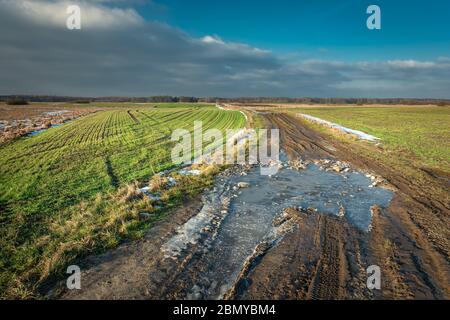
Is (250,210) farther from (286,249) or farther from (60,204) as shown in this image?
(60,204)

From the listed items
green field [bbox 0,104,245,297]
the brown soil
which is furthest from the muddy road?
green field [bbox 0,104,245,297]

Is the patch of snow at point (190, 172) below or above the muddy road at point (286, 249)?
above

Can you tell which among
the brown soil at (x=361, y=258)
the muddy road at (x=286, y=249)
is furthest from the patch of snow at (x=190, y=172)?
the brown soil at (x=361, y=258)

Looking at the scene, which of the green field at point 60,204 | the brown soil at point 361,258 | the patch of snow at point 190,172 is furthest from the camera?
the patch of snow at point 190,172

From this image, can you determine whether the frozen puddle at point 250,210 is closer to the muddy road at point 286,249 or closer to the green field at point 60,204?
the muddy road at point 286,249

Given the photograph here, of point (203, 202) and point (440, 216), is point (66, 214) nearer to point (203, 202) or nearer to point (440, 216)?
point (203, 202)

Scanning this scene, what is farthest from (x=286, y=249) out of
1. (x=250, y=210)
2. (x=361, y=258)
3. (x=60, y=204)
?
(x=60, y=204)
